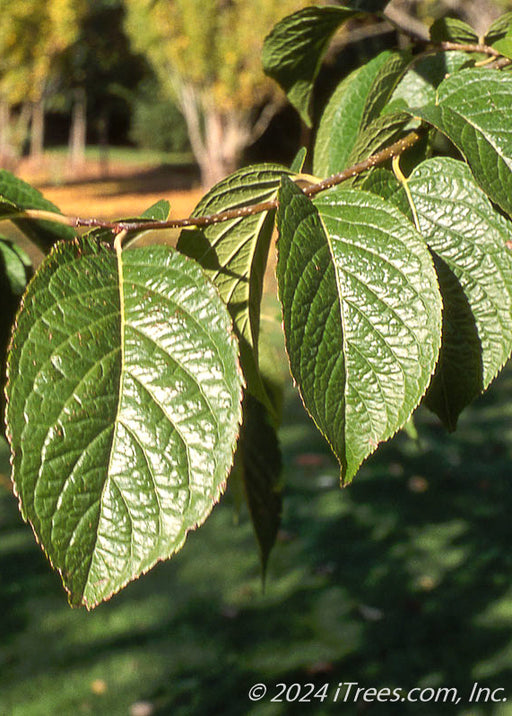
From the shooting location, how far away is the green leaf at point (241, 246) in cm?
64

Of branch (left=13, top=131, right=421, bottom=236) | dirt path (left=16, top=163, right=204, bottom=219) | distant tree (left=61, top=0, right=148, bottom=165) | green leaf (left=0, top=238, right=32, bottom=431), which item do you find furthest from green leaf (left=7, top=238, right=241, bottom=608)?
distant tree (left=61, top=0, right=148, bottom=165)

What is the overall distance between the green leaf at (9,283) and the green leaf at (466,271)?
0.37 m

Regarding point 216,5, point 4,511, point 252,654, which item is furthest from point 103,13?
point 252,654

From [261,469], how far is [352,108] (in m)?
0.44

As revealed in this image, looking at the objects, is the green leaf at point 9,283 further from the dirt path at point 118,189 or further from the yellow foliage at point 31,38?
the yellow foliage at point 31,38

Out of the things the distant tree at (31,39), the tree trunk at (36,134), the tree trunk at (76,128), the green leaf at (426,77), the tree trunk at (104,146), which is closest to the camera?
the green leaf at (426,77)

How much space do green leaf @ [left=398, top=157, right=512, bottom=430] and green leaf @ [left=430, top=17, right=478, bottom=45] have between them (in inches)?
11.6

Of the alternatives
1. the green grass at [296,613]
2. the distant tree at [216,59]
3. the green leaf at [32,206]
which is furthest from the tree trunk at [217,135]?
the green leaf at [32,206]

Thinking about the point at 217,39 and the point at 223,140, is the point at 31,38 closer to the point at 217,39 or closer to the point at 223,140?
the point at 217,39

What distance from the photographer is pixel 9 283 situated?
73cm

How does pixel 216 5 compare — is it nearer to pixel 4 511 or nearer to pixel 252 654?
pixel 4 511

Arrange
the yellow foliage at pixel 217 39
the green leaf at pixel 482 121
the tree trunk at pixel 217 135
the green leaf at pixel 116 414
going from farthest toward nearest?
the tree trunk at pixel 217 135 < the yellow foliage at pixel 217 39 < the green leaf at pixel 482 121 < the green leaf at pixel 116 414

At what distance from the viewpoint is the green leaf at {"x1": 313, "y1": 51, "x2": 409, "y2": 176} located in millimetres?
769

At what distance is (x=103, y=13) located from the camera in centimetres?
1925
